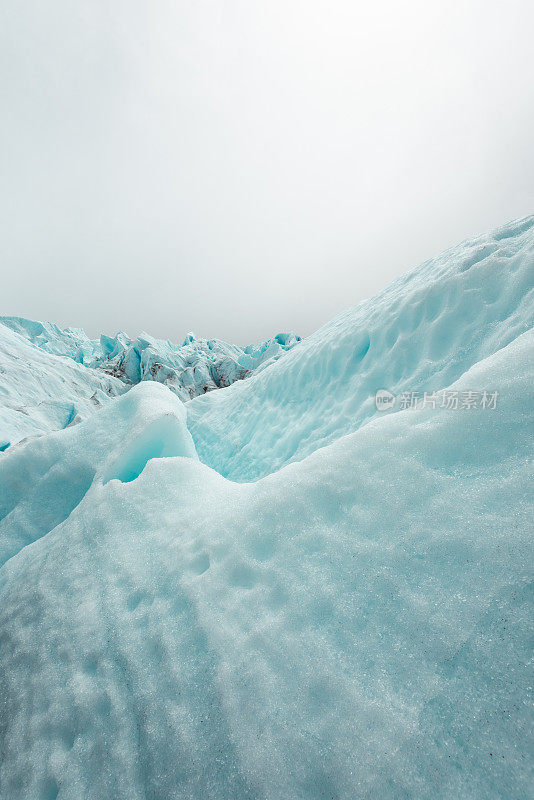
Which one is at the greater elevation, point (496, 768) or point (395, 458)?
point (395, 458)

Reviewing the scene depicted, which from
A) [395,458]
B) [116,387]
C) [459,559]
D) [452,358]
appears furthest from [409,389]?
[116,387]

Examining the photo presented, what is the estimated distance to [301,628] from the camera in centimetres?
125

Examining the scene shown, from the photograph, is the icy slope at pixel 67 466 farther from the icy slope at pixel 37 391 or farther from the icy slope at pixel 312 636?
the icy slope at pixel 37 391

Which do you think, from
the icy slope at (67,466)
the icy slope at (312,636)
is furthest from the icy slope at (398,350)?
the icy slope at (67,466)

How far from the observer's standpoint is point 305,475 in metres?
1.79

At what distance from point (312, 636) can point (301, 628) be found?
0.17ft

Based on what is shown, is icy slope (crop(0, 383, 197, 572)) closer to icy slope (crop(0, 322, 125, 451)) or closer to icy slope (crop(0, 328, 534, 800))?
icy slope (crop(0, 328, 534, 800))

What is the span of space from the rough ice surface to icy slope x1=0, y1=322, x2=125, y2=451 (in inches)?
295

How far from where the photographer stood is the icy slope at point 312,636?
943mm

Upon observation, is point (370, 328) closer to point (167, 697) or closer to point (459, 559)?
point (459, 559)

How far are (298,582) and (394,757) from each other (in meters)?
0.59

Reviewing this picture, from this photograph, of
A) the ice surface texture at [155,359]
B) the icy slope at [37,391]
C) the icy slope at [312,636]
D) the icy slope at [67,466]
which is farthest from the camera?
the ice surface texture at [155,359]

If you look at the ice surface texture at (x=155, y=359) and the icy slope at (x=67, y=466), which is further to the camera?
the ice surface texture at (x=155, y=359)

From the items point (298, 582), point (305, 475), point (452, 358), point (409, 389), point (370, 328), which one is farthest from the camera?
point (370, 328)
